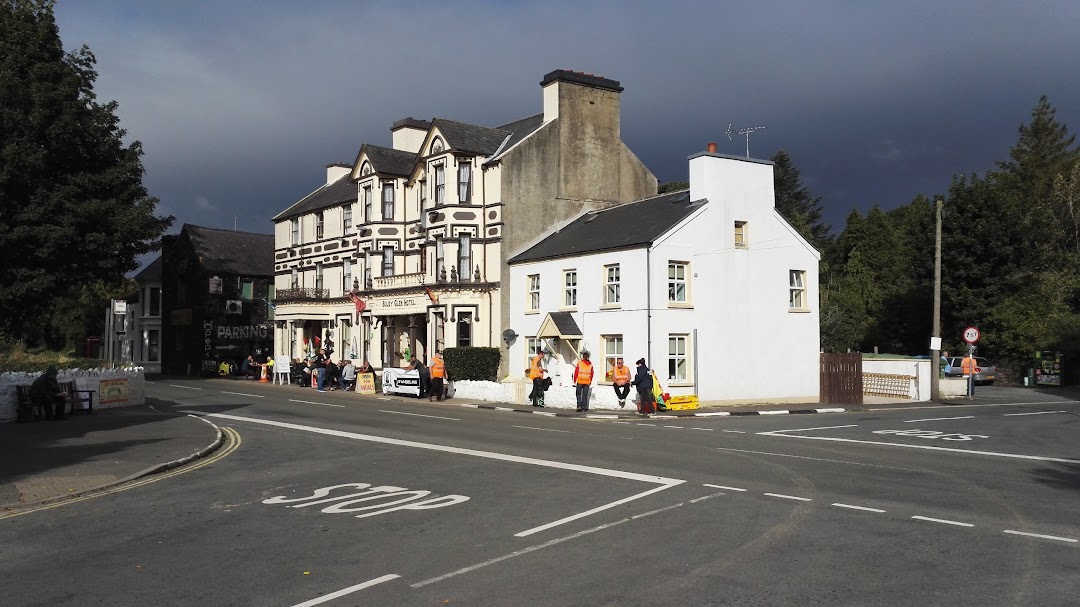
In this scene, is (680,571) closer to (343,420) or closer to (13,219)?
(343,420)

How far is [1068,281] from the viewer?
49344mm

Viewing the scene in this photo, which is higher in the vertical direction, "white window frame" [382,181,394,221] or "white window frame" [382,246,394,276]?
"white window frame" [382,181,394,221]

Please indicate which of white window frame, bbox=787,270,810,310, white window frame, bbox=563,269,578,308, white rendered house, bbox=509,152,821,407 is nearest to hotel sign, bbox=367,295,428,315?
white rendered house, bbox=509,152,821,407

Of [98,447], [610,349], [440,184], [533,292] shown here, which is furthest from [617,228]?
[98,447]

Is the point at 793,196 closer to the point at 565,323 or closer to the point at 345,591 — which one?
the point at 565,323

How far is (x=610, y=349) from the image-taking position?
32531mm

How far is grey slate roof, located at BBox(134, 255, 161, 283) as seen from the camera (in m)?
64.8

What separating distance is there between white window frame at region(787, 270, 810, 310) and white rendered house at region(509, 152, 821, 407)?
0.13 ft

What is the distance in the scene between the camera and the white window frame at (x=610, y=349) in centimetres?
3200

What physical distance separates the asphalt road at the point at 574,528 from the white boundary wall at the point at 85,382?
952 cm

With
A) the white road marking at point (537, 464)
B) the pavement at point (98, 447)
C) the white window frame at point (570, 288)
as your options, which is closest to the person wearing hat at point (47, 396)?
the pavement at point (98, 447)

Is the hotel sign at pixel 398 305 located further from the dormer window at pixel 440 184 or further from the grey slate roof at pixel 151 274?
the grey slate roof at pixel 151 274

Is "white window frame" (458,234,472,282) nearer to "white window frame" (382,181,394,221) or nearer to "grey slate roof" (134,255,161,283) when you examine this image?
"white window frame" (382,181,394,221)

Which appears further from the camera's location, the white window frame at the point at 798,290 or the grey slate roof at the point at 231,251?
the grey slate roof at the point at 231,251
